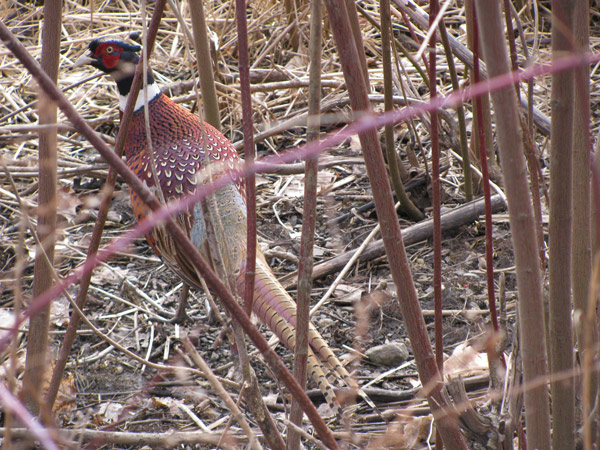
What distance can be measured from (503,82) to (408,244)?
2389mm

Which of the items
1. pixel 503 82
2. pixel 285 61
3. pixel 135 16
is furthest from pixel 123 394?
pixel 135 16

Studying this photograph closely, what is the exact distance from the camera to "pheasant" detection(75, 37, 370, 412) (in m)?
2.35

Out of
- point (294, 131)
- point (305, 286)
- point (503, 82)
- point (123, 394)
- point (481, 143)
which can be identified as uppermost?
point (503, 82)

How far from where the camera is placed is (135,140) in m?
3.27

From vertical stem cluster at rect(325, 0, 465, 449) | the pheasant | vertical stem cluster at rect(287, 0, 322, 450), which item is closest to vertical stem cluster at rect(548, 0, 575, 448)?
vertical stem cluster at rect(325, 0, 465, 449)

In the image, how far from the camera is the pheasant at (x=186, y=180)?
235 centimetres

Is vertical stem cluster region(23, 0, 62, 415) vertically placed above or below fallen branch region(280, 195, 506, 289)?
above

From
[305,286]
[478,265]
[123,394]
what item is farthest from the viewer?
[478,265]

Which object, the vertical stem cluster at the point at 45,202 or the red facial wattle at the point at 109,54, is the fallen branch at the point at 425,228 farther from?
the red facial wattle at the point at 109,54

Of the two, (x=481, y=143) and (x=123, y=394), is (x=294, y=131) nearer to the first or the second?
(x=123, y=394)

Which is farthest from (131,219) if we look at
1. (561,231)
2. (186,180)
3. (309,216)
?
(561,231)

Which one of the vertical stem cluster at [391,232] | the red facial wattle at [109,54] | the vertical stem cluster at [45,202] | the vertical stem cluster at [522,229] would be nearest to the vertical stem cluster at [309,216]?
the vertical stem cluster at [391,232]

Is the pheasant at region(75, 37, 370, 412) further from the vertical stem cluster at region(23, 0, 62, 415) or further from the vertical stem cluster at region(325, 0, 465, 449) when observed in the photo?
the vertical stem cluster at region(325, 0, 465, 449)

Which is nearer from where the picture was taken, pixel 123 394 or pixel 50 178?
pixel 50 178
